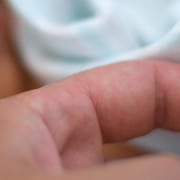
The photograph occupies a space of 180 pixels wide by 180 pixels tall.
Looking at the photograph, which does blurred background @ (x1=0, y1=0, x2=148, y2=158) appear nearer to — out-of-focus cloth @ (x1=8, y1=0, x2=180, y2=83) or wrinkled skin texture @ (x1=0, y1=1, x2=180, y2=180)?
out-of-focus cloth @ (x1=8, y1=0, x2=180, y2=83)

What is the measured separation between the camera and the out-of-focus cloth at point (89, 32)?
18.0 inches

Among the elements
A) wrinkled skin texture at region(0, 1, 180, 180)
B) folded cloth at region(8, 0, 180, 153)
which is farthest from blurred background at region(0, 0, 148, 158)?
wrinkled skin texture at region(0, 1, 180, 180)

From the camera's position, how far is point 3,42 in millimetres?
497

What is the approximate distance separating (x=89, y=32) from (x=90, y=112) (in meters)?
0.11

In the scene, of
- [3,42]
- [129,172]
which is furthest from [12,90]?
[129,172]

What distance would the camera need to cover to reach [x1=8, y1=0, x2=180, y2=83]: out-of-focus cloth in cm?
46

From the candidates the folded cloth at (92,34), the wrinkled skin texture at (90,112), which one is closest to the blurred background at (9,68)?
the folded cloth at (92,34)

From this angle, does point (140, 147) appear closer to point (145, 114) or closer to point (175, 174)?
point (145, 114)

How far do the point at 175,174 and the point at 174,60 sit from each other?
20 cm

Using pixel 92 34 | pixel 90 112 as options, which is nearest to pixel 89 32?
pixel 92 34

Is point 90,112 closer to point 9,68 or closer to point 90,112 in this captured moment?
point 90,112

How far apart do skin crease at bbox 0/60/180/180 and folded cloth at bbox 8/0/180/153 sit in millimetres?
55

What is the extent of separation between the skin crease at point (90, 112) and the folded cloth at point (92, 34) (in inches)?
2.2

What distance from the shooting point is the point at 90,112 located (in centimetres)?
37
